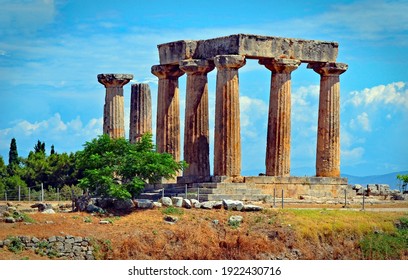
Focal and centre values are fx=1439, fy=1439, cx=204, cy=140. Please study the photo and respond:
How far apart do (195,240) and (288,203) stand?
489 inches

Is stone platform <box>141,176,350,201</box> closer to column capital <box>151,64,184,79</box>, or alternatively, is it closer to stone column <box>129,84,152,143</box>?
column capital <box>151,64,184,79</box>

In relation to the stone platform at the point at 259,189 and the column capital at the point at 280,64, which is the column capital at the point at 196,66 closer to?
the column capital at the point at 280,64

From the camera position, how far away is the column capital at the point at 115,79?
98562 millimetres

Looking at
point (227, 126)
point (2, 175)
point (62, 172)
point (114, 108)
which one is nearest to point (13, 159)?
point (2, 175)

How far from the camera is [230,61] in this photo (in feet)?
283

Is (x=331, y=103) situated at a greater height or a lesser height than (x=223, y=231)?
greater

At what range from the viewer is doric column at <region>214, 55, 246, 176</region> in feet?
287

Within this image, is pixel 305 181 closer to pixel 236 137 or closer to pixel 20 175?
Answer: pixel 236 137

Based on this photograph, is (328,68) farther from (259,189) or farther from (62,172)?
(62,172)

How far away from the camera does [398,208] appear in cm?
8638

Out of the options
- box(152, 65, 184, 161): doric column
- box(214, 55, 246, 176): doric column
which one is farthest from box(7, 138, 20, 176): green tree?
box(214, 55, 246, 176): doric column

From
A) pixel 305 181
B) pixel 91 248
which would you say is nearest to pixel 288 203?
pixel 305 181

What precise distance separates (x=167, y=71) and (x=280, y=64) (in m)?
8.52

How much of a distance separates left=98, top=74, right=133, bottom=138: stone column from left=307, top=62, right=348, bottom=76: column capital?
13673 millimetres
